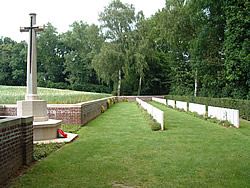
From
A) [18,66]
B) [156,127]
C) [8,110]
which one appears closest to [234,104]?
[156,127]

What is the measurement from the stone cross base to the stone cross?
236 millimetres

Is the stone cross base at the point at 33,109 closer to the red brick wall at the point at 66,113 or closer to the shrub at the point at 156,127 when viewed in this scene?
the red brick wall at the point at 66,113

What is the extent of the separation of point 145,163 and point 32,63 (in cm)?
469

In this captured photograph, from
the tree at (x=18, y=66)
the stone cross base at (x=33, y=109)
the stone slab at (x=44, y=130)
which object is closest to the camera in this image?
the stone slab at (x=44, y=130)

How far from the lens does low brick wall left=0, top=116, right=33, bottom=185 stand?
3615 mm

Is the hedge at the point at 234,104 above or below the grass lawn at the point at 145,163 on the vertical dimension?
above

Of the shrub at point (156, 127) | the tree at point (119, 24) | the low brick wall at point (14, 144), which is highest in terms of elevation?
the tree at point (119, 24)

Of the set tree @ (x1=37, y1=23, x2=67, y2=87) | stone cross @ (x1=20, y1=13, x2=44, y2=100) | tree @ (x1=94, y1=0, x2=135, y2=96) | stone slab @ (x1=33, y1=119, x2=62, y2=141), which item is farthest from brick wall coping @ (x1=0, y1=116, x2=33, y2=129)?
tree @ (x1=37, y1=23, x2=67, y2=87)


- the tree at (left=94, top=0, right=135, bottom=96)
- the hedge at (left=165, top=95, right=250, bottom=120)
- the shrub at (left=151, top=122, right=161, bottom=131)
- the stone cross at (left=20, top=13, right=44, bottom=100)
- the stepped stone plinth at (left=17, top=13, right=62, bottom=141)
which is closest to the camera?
the stepped stone plinth at (left=17, top=13, right=62, bottom=141)

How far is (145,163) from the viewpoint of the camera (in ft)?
15.2

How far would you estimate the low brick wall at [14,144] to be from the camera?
3.61 m

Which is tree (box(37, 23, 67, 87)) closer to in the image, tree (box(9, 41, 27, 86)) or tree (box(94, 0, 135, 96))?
tree (box(9, 41, 27, 86))

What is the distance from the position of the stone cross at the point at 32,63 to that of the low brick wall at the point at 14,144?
2659 mm

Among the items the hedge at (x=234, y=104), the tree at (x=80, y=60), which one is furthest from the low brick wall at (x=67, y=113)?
the tree at (x=80, y=60)
